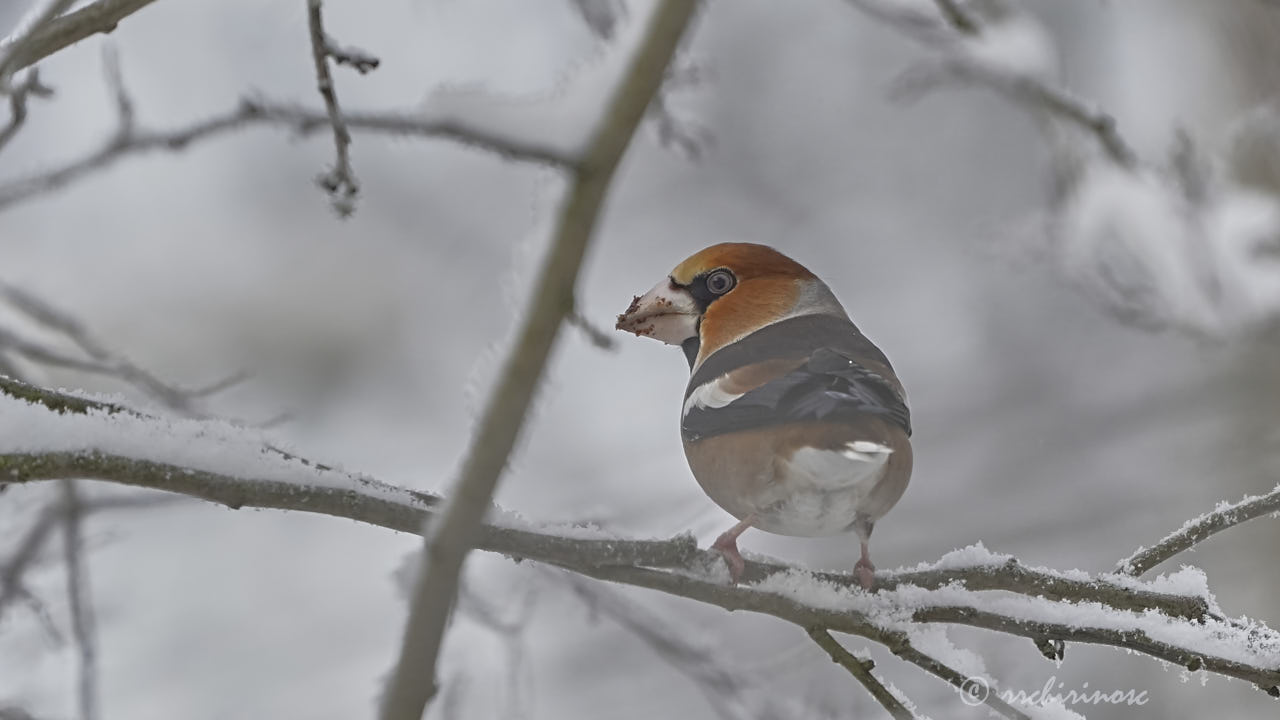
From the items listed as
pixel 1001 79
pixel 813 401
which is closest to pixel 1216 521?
pixel 813 401

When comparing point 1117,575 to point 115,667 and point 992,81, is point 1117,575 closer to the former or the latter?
point 992,81

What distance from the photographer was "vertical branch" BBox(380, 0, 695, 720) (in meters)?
0.98

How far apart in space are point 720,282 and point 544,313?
191 centimetres

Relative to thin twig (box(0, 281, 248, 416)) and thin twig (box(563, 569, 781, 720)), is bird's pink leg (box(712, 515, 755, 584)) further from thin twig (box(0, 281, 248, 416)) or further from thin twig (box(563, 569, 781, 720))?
thin twig (box(0, 281, 248, 416))

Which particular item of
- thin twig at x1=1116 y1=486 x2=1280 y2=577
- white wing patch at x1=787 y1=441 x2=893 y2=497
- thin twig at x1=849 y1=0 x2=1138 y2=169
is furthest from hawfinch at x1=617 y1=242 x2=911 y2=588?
thin twig at x1=849 y1=0 x2=1138 y2=169

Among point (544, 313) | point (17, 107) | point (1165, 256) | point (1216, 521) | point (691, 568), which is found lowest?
point (544, 313)

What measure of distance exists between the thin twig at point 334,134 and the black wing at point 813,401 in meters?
0.91

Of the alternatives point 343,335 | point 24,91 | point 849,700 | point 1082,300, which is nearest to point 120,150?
point 24,91

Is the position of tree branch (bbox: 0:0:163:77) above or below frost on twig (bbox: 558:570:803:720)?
above

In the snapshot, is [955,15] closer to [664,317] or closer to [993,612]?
[664,317]

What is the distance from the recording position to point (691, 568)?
179 cm

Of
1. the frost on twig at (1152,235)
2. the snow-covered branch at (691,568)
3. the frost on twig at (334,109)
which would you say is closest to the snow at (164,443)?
the snow-covered branch at (691,568)

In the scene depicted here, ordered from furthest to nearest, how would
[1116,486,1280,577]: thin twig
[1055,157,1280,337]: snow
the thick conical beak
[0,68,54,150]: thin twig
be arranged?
[1055,157,1280,337]: snow
the thick conical beak
[0,68,54,150]: thin twig
[1116,486,1280,577]: thin twig

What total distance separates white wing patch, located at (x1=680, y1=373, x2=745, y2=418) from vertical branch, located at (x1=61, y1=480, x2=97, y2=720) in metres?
1.50
